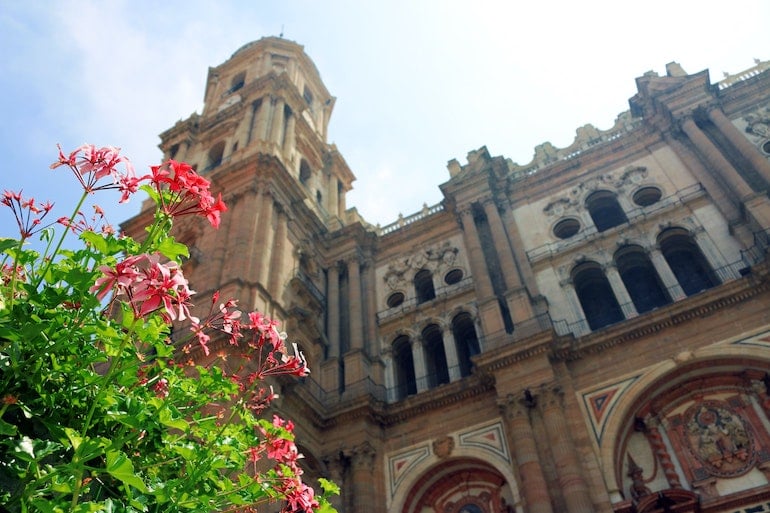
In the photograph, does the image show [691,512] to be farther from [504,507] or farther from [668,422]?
[504,507]

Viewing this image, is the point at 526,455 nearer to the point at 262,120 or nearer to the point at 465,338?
the point at 465,338

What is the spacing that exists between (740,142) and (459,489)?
14025 millimetres

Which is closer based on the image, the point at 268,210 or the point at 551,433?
the point at 551,433

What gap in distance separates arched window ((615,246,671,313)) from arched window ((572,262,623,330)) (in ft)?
1.90

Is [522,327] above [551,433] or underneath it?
above

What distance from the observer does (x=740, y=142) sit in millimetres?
20281

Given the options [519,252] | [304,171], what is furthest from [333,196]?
[519,252]

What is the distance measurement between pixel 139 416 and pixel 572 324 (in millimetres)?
15618

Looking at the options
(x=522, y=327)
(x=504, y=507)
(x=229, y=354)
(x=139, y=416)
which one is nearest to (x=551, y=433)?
(x=504, y=507)

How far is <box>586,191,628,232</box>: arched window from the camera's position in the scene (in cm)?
2242

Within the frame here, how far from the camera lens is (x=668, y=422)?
1573cm

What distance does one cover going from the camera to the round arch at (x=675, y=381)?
15.3 metres

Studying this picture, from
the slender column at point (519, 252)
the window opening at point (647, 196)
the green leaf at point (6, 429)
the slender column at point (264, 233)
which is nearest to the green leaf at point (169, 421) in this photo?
the green leaf at point (6, 429)

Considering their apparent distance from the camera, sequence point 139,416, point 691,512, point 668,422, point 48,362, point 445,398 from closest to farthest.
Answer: point 139,416, point 48,362, point 691,512, point 668,422, point 445,398
